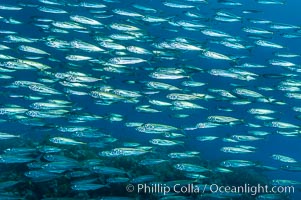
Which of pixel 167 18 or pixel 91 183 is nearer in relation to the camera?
pixel 91 183

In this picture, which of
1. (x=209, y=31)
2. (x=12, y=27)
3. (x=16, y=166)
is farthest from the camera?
(x=12, y=27)

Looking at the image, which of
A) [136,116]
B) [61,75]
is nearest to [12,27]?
[136,116]

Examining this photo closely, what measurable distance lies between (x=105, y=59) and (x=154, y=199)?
4134mm

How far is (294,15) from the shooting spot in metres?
37.0

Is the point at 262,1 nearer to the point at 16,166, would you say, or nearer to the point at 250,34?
the point at 250,34

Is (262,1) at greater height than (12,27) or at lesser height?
greater

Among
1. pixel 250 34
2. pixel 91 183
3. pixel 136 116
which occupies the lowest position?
pixel 136 116

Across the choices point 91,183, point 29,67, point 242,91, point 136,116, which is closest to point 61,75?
point 29,67

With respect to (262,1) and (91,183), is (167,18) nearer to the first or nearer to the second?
(262,1)

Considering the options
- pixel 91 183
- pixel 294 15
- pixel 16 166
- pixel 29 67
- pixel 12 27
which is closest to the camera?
pixel 91 183

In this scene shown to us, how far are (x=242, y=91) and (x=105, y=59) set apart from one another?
405cm

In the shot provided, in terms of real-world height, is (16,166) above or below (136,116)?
above

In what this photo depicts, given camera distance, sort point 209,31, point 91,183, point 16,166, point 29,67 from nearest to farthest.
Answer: point 91,183, point 29,67, point 16,166, point 209,31

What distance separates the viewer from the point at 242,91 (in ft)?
36.2
